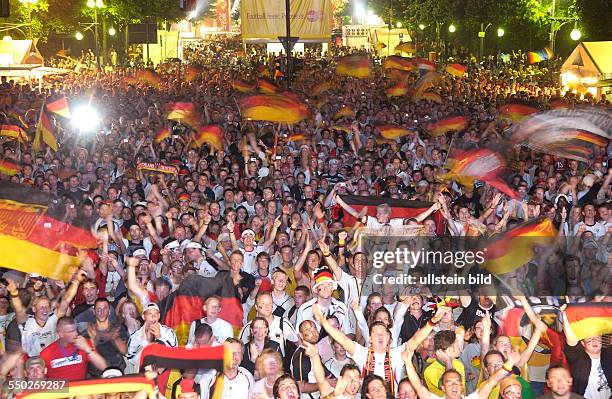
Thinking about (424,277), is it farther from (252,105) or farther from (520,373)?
(252,105)

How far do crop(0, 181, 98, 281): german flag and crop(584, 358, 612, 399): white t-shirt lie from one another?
15.5 feet

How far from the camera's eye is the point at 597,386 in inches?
306

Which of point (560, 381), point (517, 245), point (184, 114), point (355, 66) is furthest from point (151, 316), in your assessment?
point (355, 66)

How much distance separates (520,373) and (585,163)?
333 inches

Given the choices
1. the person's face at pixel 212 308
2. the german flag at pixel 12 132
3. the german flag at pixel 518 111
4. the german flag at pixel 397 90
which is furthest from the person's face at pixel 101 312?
the german flag at pixel 397 90

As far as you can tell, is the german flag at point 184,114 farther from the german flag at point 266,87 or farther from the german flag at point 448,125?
the german flag at point 448,125

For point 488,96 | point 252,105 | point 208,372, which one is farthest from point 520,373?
point 488,96

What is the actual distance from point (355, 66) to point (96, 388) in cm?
2135

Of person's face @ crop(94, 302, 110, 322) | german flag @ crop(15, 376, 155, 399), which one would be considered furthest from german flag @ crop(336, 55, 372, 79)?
german flag @ crop(15, 376, 155, 399)

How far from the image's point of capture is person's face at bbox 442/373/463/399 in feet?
23.6

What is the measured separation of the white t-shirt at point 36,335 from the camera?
867 centimetres

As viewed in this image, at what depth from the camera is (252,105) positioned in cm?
1905

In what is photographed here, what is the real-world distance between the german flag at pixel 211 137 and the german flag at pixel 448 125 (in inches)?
155

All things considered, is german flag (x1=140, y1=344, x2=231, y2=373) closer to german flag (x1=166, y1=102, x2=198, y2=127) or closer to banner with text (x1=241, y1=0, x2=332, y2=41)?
german flag (x1=166, y1=102, x2=198, y2=127)
